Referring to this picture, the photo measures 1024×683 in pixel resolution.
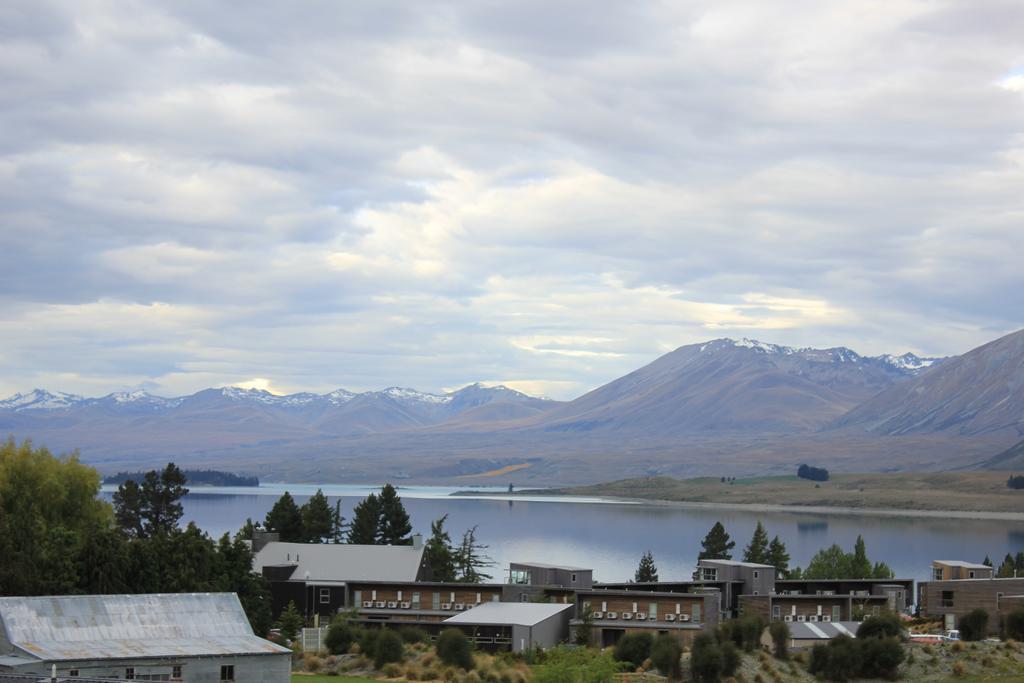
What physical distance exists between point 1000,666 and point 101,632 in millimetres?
37008

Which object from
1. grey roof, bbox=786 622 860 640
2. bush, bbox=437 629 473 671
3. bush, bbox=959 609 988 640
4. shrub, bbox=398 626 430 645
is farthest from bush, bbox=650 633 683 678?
bush, bbox=959 609 988 640

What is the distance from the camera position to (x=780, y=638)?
62.1 metres

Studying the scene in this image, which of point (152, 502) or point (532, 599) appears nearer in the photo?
point (532, 599)

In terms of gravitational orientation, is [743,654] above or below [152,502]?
below

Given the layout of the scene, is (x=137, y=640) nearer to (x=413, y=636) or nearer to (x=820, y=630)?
(x=413, y=636)

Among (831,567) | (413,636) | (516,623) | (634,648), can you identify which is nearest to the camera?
(634,648)

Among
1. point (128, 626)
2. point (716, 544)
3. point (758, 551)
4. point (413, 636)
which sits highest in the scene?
point (716, 544)

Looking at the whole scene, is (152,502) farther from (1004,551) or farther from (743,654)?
(1004,551)

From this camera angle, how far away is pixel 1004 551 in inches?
6398

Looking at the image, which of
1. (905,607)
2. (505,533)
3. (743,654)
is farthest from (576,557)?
(743,654)

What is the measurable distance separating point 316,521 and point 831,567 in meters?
39.1

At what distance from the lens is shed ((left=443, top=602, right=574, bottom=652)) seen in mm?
64438

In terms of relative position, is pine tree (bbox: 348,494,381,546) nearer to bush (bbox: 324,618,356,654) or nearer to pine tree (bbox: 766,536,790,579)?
pine tree (bbox: 766,536,790,579)

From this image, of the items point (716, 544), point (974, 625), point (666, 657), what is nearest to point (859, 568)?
point (716, 544)
